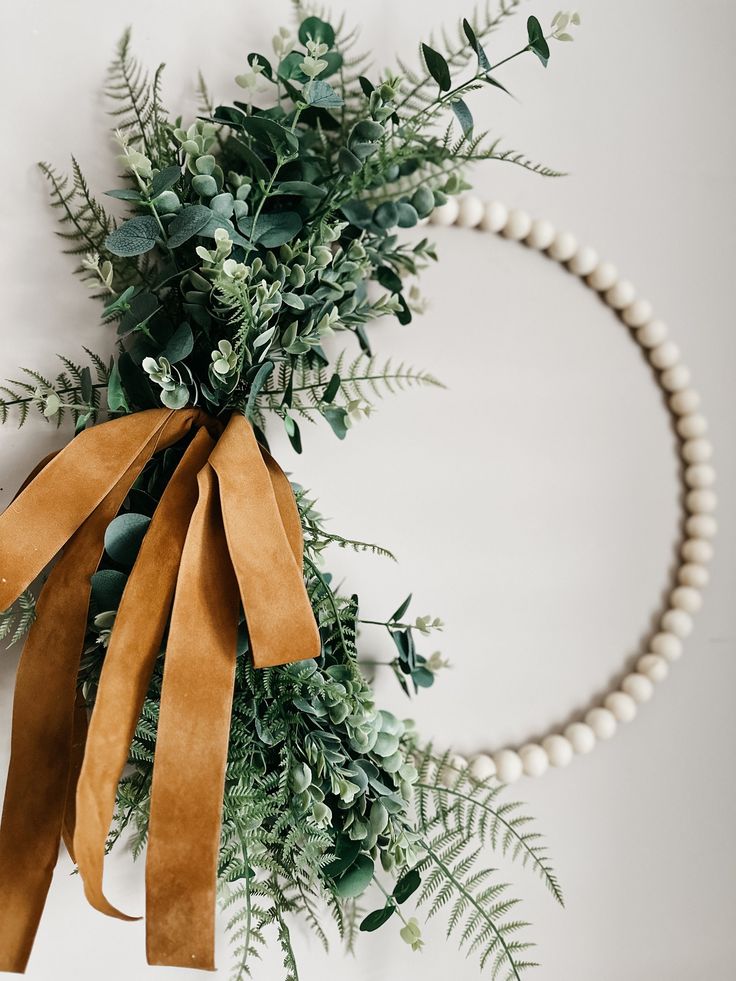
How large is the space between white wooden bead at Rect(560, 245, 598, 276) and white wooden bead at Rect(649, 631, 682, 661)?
395 millimetres

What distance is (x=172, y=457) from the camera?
0.65 m

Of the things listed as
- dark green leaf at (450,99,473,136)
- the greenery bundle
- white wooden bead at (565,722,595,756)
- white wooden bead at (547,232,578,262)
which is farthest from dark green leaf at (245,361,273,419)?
white wooden bead at (565,722,595,756)

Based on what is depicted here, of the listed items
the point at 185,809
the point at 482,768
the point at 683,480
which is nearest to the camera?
the point at 185,809

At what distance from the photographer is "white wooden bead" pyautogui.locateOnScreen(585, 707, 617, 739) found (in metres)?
0.82

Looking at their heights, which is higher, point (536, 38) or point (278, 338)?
point (536, 38)

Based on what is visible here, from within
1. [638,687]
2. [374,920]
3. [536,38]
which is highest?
[536,38]

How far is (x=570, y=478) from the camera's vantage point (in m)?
0.83

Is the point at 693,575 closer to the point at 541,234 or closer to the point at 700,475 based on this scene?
the point at 700,475

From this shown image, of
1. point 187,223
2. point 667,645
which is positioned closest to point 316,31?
point 187,223

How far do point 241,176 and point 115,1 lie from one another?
0.69ft

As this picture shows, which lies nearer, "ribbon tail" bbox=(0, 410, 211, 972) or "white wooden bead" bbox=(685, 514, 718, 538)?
"ribbon tail" bbox=(0, 410, 211, 972)

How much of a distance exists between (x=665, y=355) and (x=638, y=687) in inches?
14.0

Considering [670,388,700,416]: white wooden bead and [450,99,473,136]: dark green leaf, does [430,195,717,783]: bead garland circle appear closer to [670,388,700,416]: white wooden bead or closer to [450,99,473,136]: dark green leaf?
[670,388,700,416]: white wooden bead

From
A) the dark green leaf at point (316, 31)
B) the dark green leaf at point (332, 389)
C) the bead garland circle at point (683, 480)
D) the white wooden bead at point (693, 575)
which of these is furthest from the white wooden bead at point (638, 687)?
the dark green leaf at point (316, 31)
